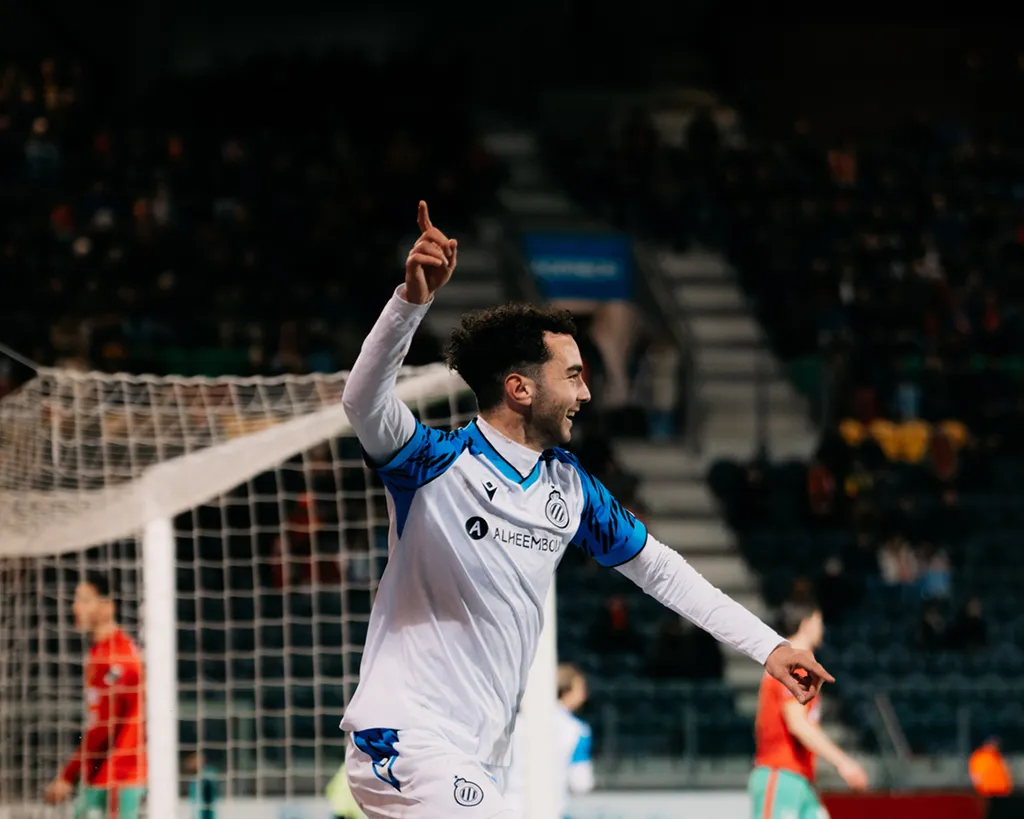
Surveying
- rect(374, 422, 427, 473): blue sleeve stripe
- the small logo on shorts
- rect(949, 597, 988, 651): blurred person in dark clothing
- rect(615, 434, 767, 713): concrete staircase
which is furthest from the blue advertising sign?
the small logo on shorts

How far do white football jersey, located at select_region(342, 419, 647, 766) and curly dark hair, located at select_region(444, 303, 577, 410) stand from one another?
123 mm

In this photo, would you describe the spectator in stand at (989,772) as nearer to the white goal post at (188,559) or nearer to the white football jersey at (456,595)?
the white goal post at (188,559)

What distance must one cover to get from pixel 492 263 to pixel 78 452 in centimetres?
919

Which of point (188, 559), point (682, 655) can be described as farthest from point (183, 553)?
point (682, 655)

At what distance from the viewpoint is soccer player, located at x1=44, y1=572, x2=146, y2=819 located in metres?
7.52

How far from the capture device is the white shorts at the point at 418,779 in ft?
12.1

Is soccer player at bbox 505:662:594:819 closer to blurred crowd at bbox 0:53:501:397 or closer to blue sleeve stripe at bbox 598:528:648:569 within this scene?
blue sleeve stripe at bbox 598:528:648:569

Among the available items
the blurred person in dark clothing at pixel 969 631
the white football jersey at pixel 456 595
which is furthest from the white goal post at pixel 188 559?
the blurred person in dark clothing at pixel 969 631

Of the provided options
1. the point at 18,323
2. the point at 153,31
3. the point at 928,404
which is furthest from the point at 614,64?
the point at 18,323

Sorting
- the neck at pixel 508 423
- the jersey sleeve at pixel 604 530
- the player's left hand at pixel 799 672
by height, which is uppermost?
the neck at pixel 508 423

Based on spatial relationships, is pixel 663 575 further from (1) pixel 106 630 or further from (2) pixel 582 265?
(2) pixel 582 265

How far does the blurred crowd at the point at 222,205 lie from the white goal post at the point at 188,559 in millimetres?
2742

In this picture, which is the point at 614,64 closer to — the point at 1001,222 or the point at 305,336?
the point at 1001,222

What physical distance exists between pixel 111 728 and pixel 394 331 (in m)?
4.53
